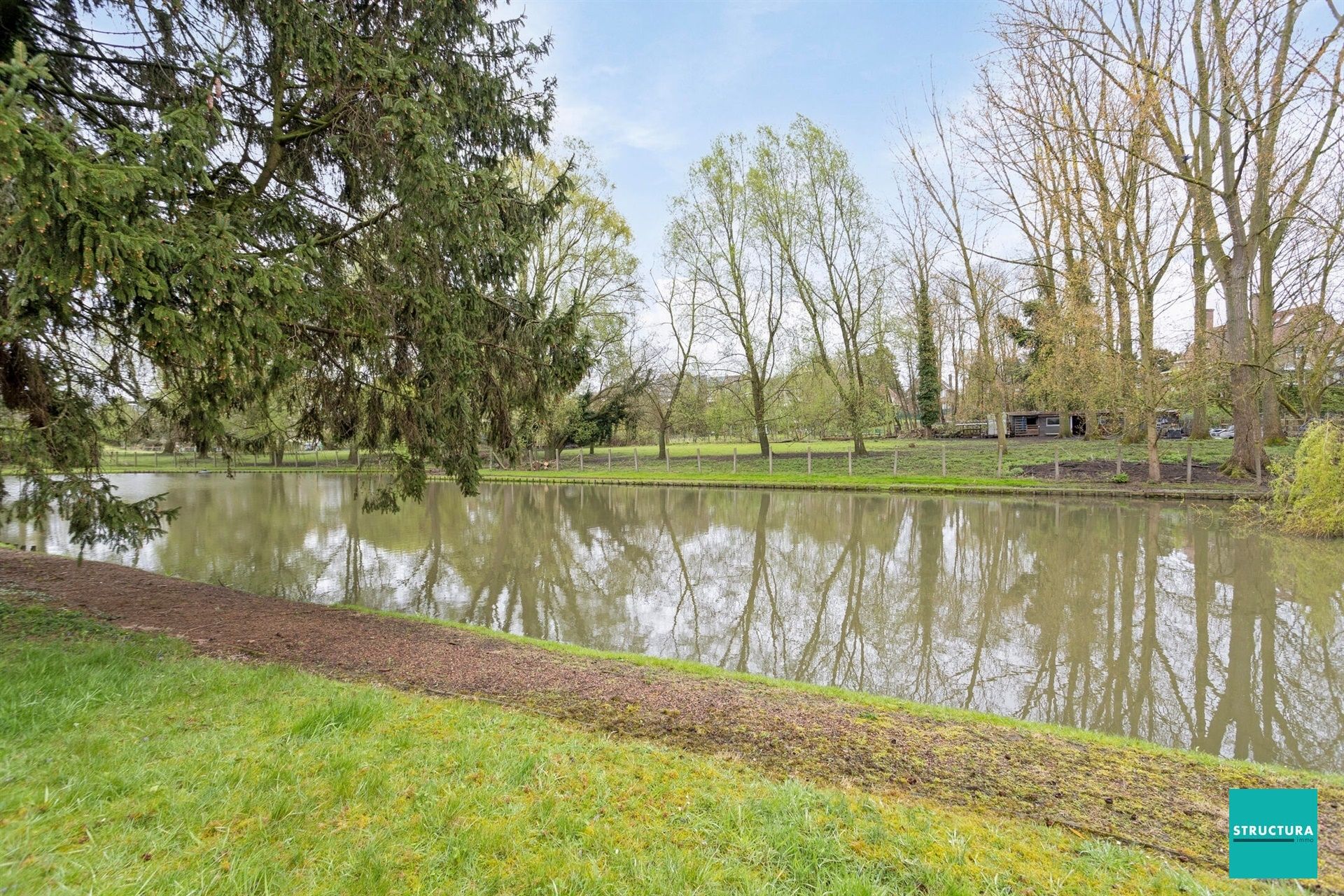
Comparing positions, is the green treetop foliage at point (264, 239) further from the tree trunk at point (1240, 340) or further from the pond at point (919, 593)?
the tree trunk at point (1240, 340)

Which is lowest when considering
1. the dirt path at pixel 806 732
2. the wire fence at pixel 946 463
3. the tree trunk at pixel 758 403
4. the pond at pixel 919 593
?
the pond at pixel 919 593

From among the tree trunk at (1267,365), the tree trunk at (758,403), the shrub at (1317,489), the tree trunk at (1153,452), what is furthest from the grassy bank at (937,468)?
the shrub at (1317,489)

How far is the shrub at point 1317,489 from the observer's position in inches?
412

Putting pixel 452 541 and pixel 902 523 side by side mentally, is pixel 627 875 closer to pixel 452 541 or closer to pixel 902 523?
pixel 452 541

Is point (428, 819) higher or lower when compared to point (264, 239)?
lower

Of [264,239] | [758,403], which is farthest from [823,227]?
[264,239]

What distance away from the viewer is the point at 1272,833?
284 cm

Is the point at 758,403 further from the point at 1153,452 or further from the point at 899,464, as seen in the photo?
A: the point at 1153,452

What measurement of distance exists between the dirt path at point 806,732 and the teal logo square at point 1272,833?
0.19ft

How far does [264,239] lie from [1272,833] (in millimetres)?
8947

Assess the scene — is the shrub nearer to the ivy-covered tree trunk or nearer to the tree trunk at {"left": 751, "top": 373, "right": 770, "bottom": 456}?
the tree trunk at {"left": 751, "top": 373, "right": 770, "bottom": 456}

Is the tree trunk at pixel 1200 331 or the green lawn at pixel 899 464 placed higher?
the tree trunk at pixel 1200 331

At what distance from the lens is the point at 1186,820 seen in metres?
2.97

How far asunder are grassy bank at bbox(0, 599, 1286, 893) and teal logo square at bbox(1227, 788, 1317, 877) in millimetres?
385
